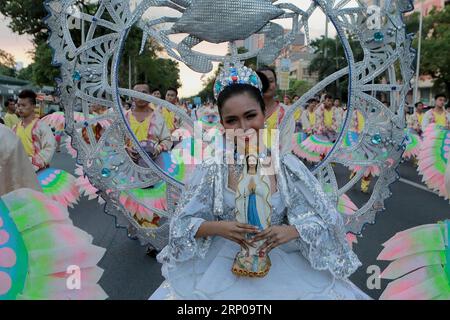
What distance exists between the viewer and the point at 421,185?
938 cm

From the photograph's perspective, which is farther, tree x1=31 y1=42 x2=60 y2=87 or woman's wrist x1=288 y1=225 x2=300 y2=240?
tree x1=31 y1=42 x2=60 y2=87

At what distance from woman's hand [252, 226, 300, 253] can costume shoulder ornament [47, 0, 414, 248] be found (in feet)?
3.74

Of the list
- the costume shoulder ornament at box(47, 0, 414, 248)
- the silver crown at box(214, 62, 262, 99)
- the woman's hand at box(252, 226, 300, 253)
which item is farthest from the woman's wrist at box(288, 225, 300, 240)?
the costume shoulder ornament at box(47, 0, 414, 248)

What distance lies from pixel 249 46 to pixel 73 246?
1.86 metres

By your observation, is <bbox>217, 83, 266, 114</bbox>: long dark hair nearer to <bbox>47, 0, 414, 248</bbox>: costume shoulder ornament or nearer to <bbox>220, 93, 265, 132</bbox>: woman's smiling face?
<bbox>220, 93, 265, 132</bbox>: woman's smiling face

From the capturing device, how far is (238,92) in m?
2.08

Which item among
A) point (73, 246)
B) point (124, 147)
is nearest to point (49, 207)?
point (73, 246)

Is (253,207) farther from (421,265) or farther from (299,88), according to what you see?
(299,88)

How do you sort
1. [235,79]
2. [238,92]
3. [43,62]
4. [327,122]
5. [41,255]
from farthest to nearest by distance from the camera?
[43,62], [327,122], [235,79], [238,92], [41,255]

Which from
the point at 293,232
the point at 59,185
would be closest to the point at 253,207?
the point at 293,232

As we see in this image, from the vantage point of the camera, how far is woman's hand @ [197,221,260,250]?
6.23 ft

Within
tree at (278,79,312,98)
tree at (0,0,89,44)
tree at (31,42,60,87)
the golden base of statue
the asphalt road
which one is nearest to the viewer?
the golden base of statue

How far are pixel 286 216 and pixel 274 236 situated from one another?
0.24m
